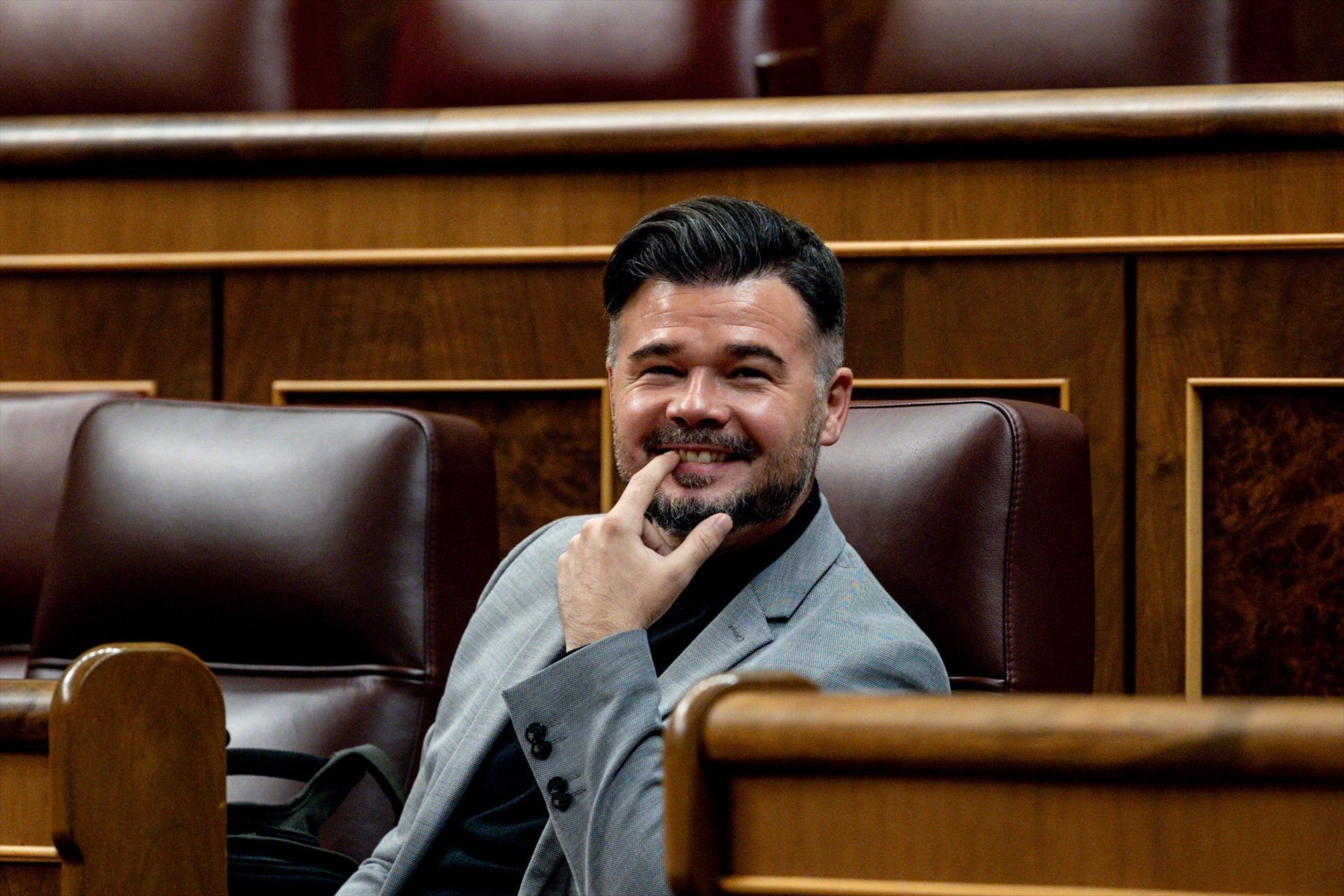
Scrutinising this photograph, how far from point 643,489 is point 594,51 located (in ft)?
2.59

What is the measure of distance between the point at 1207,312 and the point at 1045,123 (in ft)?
0.67

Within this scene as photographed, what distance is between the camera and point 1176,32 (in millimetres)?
1430

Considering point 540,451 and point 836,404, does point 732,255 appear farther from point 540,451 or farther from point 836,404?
point 540,451

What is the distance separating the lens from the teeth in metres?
0.90

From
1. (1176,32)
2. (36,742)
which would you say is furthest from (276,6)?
(36,742)

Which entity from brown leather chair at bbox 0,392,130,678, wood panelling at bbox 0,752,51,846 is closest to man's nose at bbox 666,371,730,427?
wood panelling at bbox 0,752,51,846

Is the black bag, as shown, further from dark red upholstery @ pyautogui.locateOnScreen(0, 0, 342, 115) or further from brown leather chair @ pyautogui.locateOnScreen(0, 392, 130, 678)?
dark red upholstery @ pyautogui.locateOnScreen(0, 0, 342, 115)

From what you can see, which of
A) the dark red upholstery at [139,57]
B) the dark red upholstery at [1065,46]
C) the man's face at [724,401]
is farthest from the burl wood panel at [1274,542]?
the dark red upholstery at [139,57]

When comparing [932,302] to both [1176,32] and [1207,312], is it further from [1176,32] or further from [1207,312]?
[1176,32]

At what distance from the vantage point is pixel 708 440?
0.90 meters

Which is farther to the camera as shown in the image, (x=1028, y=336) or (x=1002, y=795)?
(x=1028, y=336)

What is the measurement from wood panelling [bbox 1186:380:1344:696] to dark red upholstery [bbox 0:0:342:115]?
1012mm

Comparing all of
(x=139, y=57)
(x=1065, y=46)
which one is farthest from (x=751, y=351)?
(x=139, y=57)

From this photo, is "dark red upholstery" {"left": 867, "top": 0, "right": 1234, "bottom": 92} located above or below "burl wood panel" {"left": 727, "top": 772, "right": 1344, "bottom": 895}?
above
